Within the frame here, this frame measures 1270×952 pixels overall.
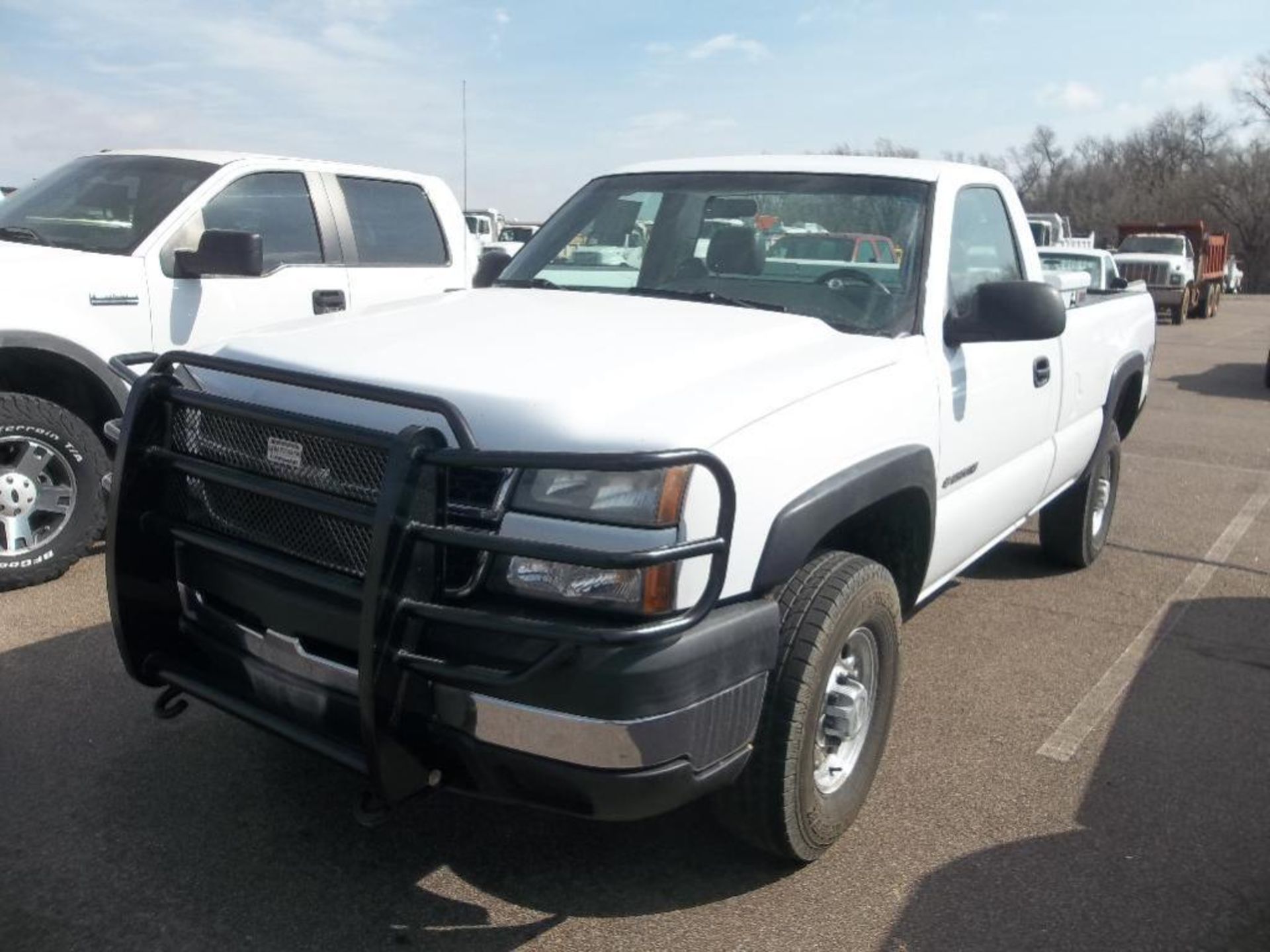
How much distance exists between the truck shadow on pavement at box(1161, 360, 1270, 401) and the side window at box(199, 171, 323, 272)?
37.0 feet

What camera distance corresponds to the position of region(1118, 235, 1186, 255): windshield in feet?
91.4

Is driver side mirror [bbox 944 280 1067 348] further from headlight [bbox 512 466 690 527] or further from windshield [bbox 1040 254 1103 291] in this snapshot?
windshield [bbox 1040 254 1103 291]

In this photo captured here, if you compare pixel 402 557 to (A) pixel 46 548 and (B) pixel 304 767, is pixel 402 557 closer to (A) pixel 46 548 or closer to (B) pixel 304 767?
(B) pixel 304 767

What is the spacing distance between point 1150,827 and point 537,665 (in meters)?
2.12

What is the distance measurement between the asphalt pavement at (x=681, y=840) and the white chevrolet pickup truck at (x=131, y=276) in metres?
0.60

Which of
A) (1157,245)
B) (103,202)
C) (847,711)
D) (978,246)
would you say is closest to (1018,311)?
(978,246)

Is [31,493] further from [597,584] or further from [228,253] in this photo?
[597,584]

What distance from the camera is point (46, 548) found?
5.14m

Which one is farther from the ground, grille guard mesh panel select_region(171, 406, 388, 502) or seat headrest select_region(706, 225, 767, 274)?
seat headrest select_region(706, 225, 767, 274)

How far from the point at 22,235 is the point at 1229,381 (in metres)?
14.3

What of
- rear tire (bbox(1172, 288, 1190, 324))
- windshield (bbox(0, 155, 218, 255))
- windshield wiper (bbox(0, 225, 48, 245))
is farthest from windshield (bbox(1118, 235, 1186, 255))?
windshield wiper (bbox(0, 225, 48, 245))

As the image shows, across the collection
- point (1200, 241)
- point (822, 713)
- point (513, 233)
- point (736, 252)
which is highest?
point (513, 233)

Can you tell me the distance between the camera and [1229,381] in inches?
599

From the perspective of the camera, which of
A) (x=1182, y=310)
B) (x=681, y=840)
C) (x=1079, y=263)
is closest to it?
(x=681, y=840)
